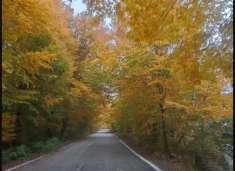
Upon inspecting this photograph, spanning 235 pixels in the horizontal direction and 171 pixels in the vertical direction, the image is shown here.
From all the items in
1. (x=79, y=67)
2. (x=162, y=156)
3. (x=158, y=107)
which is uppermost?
(x=79, y=67)

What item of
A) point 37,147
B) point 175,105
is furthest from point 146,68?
point 37,147

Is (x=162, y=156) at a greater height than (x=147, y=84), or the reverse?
(x=147, y=84)

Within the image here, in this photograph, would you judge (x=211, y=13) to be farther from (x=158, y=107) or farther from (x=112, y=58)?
(x=112, y=58)

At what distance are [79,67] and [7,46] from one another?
87.0 ft

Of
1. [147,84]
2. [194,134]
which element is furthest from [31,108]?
[194,134]

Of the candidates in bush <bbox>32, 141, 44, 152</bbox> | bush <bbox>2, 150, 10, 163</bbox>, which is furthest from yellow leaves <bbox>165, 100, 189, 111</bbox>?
bush <bbox>32, 141, 44, 152</bbox>

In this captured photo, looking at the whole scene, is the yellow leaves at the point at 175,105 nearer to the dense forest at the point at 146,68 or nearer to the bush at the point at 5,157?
the dense forest at the point at 146,68

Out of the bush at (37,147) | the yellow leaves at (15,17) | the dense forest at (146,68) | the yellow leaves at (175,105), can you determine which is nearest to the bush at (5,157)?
the dense forest at (146,68)

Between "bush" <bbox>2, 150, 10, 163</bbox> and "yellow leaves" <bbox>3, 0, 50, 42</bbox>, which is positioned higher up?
"yellow leaves" <bbox>3, 0, 50, 42</bbox>

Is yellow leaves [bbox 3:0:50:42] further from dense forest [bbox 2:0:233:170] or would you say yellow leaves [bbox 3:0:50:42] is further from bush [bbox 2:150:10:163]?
bush [bbox 2:150:10:163]

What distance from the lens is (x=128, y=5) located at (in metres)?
6.02

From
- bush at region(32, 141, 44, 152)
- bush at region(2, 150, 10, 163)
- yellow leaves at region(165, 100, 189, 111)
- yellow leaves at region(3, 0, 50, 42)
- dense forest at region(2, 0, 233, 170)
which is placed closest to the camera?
dense forest at region(2, 0, 233, 170)

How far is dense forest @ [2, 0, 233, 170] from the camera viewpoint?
662cm

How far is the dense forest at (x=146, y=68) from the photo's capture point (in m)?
6.62
